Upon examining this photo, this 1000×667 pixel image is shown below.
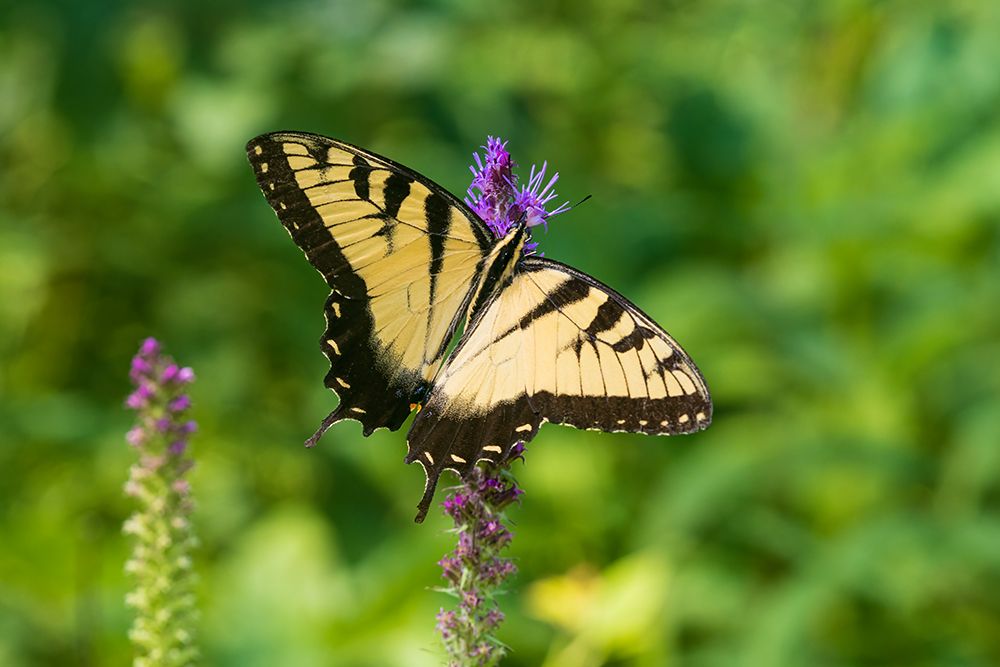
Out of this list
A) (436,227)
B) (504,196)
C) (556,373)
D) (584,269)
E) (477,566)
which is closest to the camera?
(477,566)

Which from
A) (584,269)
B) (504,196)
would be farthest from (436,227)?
(584,269)

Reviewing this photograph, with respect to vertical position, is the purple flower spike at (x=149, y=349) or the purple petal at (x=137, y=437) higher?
the purple flower spike at (x=149, y=349)

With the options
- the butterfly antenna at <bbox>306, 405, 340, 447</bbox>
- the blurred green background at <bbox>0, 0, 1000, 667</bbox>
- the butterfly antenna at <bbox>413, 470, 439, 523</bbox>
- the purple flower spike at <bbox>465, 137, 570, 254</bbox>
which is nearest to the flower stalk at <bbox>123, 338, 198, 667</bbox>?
the butterfly antenna at <bbox>306, 405, 340, 447</bbox>

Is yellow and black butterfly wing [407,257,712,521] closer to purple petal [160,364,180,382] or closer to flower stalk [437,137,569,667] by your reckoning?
flower stalk [437,137,569,667]

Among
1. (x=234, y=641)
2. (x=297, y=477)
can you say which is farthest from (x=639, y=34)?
(x=234, y=641)

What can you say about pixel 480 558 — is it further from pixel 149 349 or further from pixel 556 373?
pixel 149 349

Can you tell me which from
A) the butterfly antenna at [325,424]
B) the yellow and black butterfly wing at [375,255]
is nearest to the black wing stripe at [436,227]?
the yellow and black butterfly wing at [375,255]

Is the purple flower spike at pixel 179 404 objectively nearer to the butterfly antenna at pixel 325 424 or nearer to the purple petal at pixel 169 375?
the purple petal at pixel 169 375
